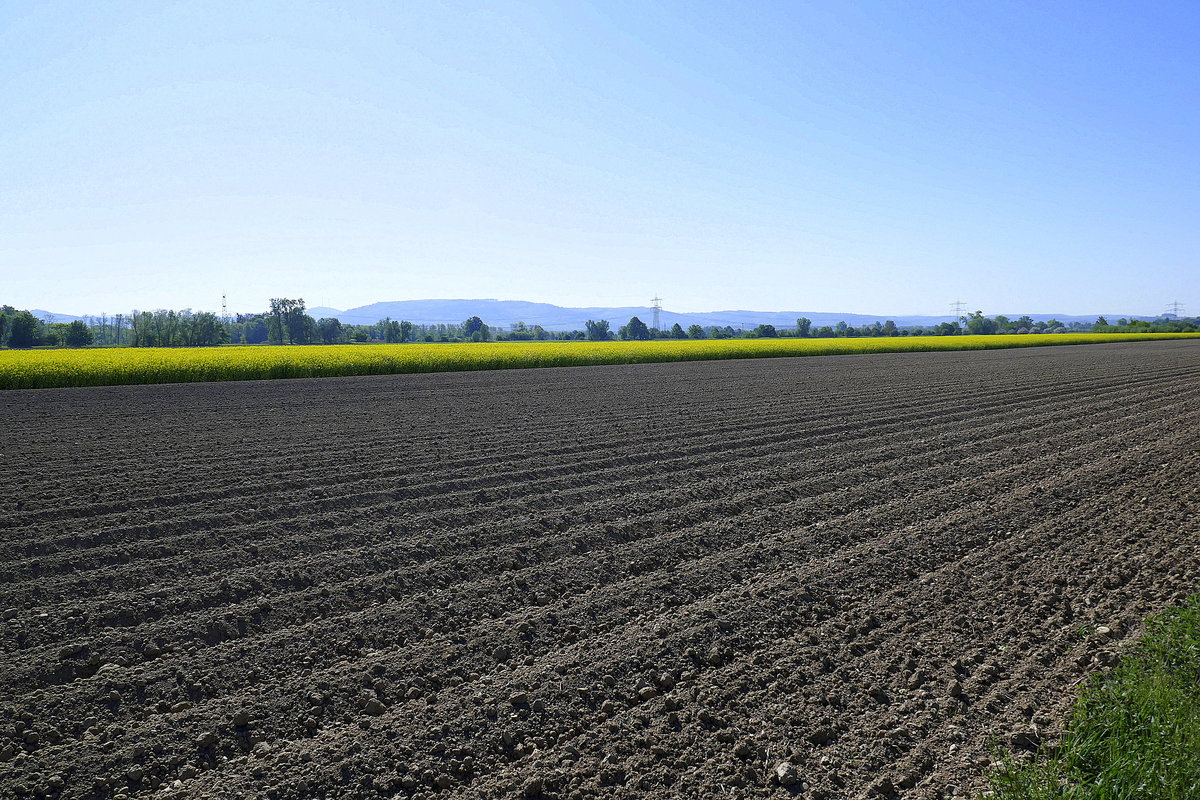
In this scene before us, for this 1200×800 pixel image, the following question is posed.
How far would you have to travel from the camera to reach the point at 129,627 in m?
4.60

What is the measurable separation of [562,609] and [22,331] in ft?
298

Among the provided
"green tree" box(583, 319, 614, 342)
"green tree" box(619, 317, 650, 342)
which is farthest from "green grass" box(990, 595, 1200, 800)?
"green tree" box(619, 317, 650, 342)

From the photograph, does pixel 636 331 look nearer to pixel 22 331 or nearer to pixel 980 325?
pixel 980 325

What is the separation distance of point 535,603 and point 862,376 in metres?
22.7

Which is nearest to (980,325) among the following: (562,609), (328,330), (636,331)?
(636,331)

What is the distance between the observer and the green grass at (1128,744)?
2918mm

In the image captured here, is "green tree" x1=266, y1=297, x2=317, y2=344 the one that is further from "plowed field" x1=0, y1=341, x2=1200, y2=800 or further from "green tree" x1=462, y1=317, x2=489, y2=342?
"plowed field" x1=0, y1=341, x2=1200, y2=800

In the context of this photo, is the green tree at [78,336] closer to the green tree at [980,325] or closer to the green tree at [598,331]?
the green tree at [598,331]

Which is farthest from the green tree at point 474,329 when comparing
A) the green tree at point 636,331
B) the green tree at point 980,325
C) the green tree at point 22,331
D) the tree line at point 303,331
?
the green tree at point 980,325

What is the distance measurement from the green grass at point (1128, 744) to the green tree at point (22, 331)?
91.1 meters

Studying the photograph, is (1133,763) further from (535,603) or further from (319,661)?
(319,661)

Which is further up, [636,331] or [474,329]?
[474,329]

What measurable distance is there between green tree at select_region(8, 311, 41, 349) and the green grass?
91149mm

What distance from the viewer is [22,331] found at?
239 ft
